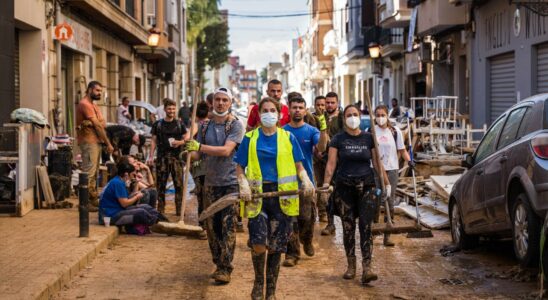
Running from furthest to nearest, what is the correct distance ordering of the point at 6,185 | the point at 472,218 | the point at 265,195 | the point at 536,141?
the point at 6,185 → the point at 472,218 → the point at 536,141 → the point at 265,195

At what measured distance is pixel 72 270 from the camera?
29.6 feet

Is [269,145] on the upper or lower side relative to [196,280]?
upper

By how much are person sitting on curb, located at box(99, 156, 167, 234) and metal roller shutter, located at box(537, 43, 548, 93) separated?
1032cm

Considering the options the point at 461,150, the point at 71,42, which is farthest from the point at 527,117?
the point at 71,42

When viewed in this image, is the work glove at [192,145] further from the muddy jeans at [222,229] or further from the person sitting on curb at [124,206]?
the person sitting on curb at [124,206]

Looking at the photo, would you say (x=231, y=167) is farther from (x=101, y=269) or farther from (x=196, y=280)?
(x=101, y=269)

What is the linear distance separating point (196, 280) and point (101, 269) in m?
1.19

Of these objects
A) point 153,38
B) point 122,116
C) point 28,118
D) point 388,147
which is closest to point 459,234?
point 388,147

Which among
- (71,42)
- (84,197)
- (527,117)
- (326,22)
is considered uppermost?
(326,22)

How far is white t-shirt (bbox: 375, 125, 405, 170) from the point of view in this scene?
1237 centimetres

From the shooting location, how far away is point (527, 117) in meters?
9.44

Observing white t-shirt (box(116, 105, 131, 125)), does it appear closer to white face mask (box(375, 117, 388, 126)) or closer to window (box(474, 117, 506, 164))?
white face mask (box(375, 117, 388, 126))

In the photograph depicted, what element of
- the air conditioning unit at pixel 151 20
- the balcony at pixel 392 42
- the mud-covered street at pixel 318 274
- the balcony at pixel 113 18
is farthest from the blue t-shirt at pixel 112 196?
the balcony at pixel 392 42

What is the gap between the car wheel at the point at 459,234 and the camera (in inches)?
426
